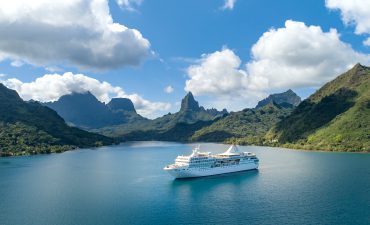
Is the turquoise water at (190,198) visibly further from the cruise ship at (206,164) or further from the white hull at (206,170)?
the cruise ship at (206,164)

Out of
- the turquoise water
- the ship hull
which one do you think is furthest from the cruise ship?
the turquoise water

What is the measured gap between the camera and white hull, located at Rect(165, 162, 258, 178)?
16290 cm

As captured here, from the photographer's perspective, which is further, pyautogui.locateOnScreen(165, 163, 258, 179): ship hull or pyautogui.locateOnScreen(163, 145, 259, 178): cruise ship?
pyautogui.locateOnScreen(163, 145, 259, 178): cruise ship

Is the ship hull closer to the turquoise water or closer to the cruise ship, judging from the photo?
the cruise ship

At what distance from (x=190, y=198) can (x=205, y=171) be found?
45637 mm

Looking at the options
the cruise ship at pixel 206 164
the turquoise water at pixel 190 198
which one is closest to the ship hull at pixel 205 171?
the cruise ship at pixel 206 164

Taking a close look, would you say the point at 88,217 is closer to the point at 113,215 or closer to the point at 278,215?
the point at 113,215

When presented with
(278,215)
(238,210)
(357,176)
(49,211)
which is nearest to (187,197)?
(238,210)

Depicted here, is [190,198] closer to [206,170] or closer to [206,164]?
[206,170]

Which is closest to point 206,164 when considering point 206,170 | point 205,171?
point 206,170

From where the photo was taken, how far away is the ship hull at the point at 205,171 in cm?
16300

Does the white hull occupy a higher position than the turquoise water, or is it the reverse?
the white hull

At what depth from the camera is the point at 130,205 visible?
385 ft

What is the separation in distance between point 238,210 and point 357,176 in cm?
8061
